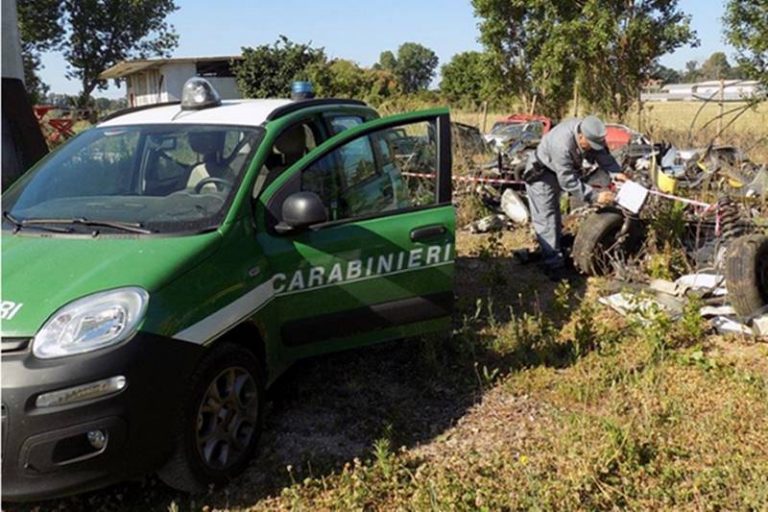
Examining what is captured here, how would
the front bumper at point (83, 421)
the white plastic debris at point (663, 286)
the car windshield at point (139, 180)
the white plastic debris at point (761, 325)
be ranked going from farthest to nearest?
the white plastic debris at point (663, 286), the white plastic debris at point (761, 325), the car windshield at point (139, 180), the front bumper at point (83, 421)

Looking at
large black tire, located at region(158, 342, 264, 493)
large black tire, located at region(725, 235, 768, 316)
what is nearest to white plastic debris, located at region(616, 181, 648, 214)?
large black tire, located at region(725, 235, 768, 316)

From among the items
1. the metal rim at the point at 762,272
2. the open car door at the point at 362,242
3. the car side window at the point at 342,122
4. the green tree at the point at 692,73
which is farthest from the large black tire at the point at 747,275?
the green tree at the point at 692,73

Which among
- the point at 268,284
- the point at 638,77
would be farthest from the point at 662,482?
the point at 638,77

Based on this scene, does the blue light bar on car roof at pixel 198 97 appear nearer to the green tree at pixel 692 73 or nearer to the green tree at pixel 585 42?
the green tree at pixel 585 42

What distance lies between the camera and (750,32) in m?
11.9

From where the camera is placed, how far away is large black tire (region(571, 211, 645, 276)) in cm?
604

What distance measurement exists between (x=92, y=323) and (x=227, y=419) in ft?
2.65

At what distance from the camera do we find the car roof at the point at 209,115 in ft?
12.8

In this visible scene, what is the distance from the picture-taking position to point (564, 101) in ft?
67.4

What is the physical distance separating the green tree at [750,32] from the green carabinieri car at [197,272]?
986 cm

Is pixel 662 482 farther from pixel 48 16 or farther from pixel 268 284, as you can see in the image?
pixel 48 16

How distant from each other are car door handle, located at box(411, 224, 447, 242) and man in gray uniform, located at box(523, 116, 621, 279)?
97.7 inches

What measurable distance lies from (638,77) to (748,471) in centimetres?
1572

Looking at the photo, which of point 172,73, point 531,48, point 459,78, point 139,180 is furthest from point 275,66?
point 139,180
